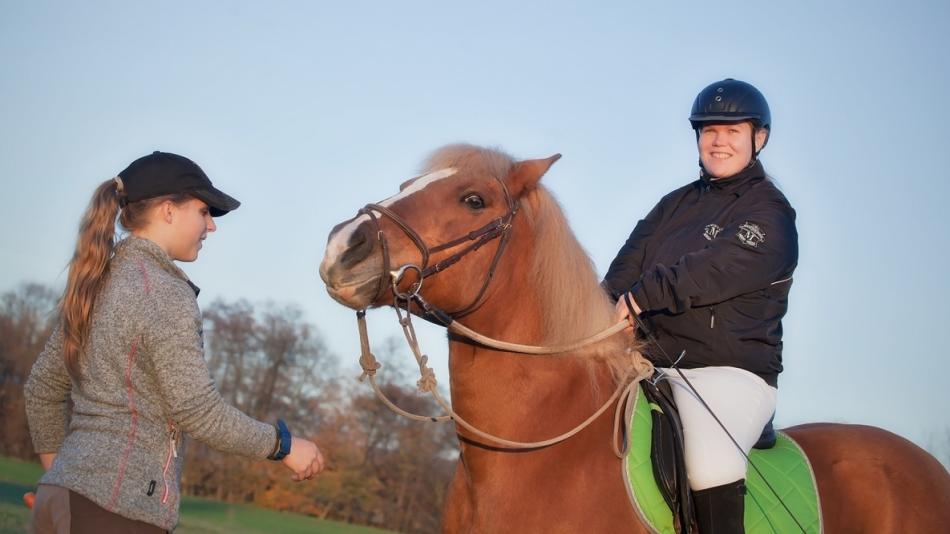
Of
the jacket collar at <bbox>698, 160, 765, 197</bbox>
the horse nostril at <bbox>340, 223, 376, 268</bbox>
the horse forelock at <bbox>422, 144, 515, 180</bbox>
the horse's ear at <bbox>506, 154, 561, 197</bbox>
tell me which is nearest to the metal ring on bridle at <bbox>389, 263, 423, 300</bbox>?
the horse nostril at <bbox>340, 223, 376, 268</bbox>

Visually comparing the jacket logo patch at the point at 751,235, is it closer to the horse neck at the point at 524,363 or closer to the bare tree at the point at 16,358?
the horse neck at the point at 524,363

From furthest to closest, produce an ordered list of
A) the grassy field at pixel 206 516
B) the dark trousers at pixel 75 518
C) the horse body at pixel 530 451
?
the grassy field at pixel 206 516 → the horse body at pixel 530 451 → the dark trousers at pixel 75 518

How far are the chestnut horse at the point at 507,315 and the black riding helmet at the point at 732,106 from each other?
4.29 ft

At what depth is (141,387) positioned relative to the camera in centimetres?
349

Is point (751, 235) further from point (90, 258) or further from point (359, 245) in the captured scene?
point (90, 258)

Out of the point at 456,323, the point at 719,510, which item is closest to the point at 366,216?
the point at 456,323

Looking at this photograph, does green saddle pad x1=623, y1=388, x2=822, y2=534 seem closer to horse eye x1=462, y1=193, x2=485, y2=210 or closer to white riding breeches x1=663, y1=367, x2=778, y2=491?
white riding breeches x1=663, y1=367, x2=778, y2=491

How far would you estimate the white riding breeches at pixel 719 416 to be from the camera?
4.13 meters

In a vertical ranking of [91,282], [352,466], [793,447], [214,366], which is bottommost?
[352,466]

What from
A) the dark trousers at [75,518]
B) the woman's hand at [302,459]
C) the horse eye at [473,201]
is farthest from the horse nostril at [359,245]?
the dark trousers at [75,518]

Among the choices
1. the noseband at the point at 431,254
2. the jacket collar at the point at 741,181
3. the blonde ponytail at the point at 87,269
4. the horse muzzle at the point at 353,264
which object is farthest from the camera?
the jacket collar at the point at 741,181

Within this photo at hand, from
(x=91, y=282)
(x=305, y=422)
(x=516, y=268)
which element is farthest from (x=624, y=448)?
(x=305, y=422)

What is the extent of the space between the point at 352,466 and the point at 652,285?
120 ft

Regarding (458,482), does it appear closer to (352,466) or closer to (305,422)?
(352,466)
